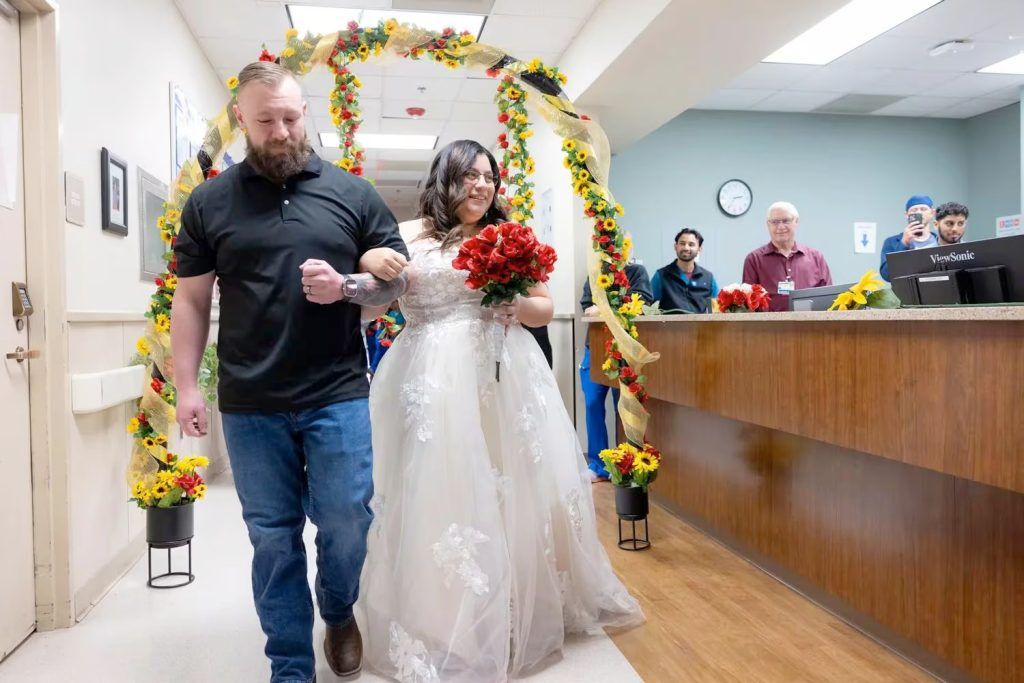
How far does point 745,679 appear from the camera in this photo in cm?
201

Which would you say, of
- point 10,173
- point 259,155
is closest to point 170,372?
point 10,173

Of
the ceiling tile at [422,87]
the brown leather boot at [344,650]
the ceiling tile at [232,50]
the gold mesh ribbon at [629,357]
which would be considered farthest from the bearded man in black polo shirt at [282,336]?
the ceiling tile at [422,87]

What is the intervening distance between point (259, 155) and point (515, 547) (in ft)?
4.13

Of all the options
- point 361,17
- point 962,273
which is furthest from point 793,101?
point 962,273

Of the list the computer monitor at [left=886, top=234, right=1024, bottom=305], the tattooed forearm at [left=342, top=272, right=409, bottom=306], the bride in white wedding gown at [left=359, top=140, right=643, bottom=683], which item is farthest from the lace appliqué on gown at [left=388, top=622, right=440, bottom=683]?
the computer monitor at [left=886, top=234, right=1024, bottom=305]

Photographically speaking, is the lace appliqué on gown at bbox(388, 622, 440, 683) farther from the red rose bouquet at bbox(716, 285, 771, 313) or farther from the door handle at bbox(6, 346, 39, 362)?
the red rose bouquet at bbox(716, 285, 771, 313)

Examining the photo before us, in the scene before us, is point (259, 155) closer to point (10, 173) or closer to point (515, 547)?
point (10, 173)

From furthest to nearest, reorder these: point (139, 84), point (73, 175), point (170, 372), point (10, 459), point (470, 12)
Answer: point (470, 12) < point (139, 84) < point (170, 372) < point (73, 175) < point (10, 459)

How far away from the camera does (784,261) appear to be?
4465 millimetres

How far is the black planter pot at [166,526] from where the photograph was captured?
2789mm

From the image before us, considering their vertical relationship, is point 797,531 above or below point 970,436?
below

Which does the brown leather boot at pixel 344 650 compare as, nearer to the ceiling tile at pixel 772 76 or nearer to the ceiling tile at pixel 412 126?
the ceiling tile at pixel 772 76

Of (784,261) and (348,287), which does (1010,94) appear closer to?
(784,261)

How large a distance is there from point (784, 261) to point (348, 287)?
3.44 m
